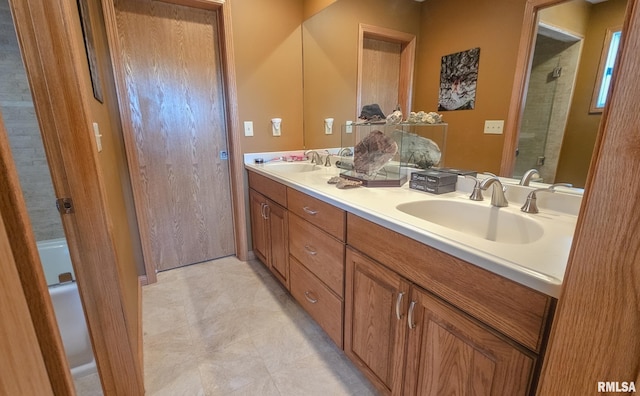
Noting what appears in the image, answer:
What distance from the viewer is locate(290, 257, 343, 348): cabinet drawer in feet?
A: 4.49

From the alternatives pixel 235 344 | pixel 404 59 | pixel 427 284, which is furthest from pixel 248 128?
pixel 427 284

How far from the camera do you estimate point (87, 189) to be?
3.20ft

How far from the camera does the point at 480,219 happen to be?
1133 mm

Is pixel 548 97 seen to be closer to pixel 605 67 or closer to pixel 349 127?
pixel 605 67

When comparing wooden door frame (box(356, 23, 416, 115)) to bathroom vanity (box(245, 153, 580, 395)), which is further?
wooden door frame (box(356, 23, 416, 115))

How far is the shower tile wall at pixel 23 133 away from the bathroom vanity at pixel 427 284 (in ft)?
5.99

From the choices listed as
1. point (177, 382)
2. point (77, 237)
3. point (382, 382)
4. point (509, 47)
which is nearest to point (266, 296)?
point (177, 382)

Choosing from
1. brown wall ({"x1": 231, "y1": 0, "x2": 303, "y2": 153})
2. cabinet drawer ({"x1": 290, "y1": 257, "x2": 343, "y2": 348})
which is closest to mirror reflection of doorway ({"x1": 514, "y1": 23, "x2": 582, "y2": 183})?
cabinet drawer ({"x1": 290, "y1": 257, "x2": 343, "y2": 348})

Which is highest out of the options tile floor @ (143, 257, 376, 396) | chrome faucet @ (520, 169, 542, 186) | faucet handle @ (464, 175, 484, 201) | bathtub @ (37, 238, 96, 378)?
chrome faucet @ (520, 169, 542, 186)

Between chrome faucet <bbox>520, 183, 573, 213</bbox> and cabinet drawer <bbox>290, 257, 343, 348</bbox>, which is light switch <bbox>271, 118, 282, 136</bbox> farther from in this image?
chrome faucet <bbox>520, 183, 573, 213</bbox>

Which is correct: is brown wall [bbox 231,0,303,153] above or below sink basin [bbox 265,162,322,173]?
above

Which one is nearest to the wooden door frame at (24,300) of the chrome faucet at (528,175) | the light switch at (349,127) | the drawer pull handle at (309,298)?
the drawer pull handle at (309,298)

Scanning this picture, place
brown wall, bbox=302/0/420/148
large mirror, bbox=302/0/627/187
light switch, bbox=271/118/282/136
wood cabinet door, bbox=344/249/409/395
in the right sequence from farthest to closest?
1. light switch, bbox=271/118/282/136
2. brown wall, bbox=302/0/420/148
3. wood cabinet door, bbox=344/249/409/395
4. large mirror, bbox=302/0/627/187

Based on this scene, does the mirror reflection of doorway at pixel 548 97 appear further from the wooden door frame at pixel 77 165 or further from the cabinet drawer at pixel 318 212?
the wooden door frame at pixel 77 165
